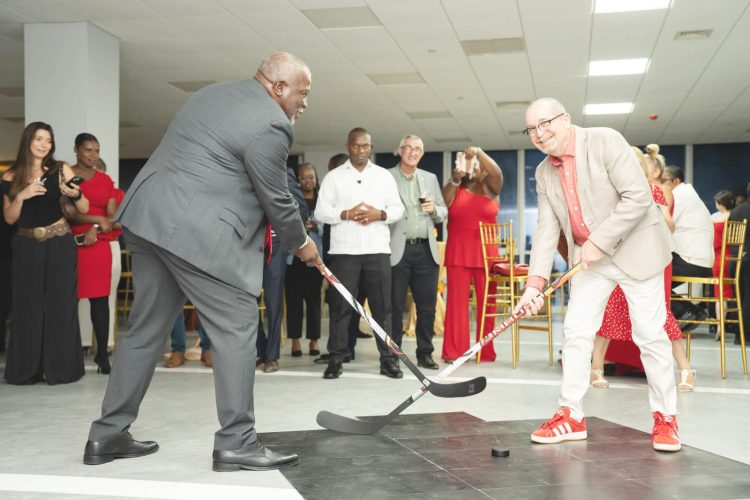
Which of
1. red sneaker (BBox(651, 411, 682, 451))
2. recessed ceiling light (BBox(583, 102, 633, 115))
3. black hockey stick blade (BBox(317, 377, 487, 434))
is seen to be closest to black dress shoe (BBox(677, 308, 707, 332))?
red sneaker (BBox(651, 411, 682, 451))

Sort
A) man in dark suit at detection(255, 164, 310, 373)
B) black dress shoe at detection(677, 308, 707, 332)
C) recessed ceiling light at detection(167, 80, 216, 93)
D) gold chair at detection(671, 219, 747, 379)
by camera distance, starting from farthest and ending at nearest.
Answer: recessed ceiling light at detection(167, 80, 216, 93) → black dress shoe at detection(677, 308, 707, 332) → man in dark suit at detection(255, 164, 310, 373) → gold chair at detection(671, 219, 747, 379)

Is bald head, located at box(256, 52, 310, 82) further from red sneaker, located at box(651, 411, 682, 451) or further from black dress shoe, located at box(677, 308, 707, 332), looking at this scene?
black dress shoe, located at box(677, 308, 707, 332)

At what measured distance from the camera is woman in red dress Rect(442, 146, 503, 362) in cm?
551

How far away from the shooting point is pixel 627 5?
22.3 ft

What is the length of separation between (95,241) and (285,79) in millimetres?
2848

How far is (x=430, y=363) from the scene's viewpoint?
17.2 feet

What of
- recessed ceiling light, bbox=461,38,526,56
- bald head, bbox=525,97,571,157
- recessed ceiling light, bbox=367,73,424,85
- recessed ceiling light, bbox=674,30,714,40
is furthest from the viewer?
recessed ceiling light, bbox=367,73,424,85

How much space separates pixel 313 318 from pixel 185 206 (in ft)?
12.0

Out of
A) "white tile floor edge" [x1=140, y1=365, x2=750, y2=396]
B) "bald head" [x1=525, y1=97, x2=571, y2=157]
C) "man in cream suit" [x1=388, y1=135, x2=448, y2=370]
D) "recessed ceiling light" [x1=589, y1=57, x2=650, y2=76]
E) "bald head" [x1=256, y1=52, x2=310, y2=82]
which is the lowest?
"white tile floor edge" [x1=140, y1=365, x2=750, y2=396]

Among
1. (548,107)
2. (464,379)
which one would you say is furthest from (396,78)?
(548,107)

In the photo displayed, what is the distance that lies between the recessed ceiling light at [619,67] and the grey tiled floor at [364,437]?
4.41 metres

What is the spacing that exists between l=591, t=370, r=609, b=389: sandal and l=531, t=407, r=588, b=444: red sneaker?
→ 1474mm

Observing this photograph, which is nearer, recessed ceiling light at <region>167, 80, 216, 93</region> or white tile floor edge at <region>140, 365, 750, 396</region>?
white tile floor edge at <region>140, 365, 750, 396</region>

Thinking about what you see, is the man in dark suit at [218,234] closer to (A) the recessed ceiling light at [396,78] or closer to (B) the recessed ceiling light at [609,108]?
(A) the recessed ceiling light at [396,78]
